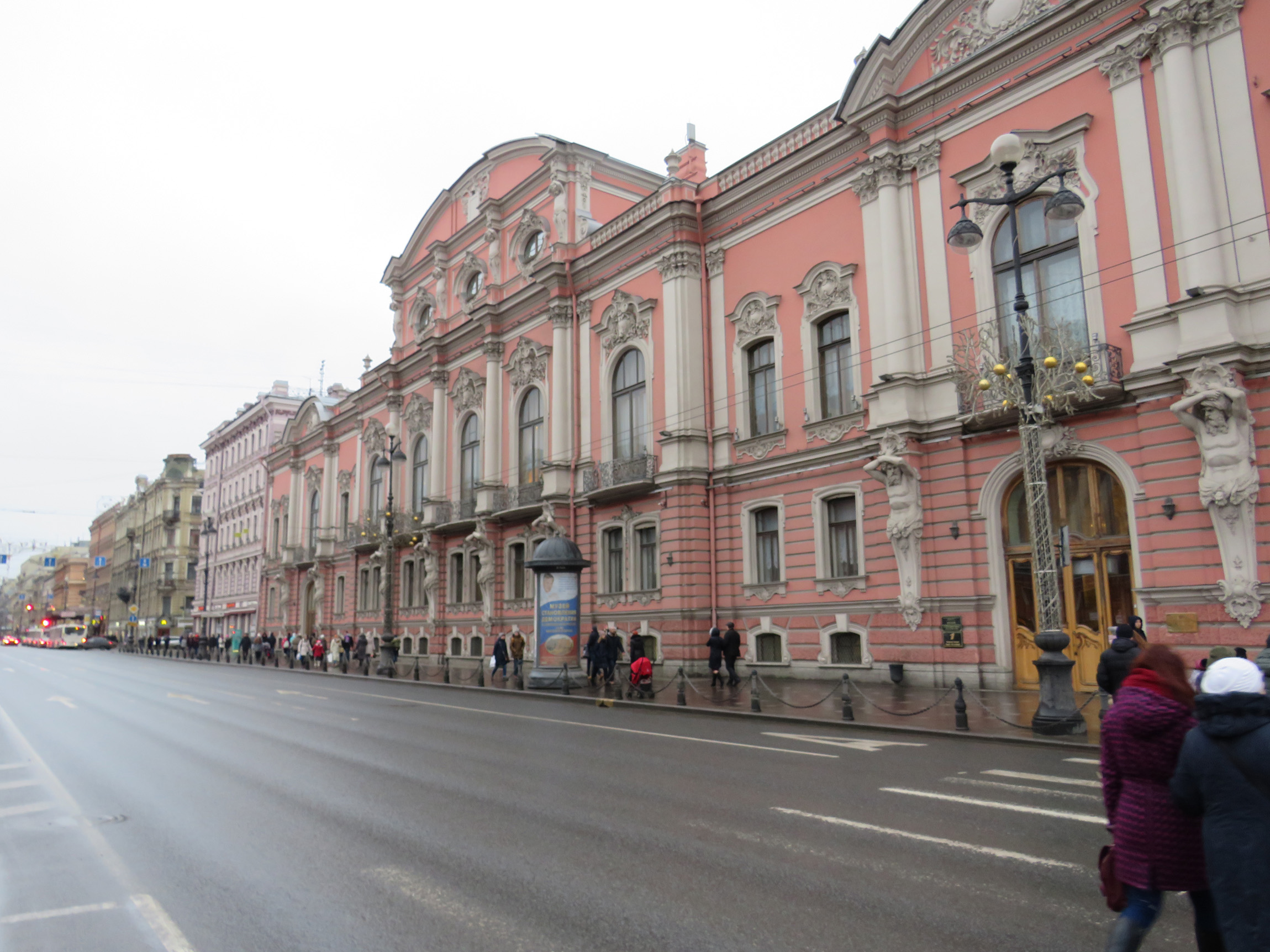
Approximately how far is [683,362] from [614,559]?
6974 mm

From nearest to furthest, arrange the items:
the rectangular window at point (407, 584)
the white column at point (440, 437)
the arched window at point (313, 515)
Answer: the white column at point (440, 437), the rectangular window at point (407, 584), the arched window at point (313, 515)

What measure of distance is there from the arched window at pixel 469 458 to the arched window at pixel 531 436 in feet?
12.4

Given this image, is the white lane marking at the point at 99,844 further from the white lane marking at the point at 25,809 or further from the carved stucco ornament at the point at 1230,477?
the carved stucco ornament at the point at 1230,477

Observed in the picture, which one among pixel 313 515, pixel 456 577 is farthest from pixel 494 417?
pixel 313 515

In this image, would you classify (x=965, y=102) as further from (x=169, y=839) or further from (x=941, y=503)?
(x=169, y=839)

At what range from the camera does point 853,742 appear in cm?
1305

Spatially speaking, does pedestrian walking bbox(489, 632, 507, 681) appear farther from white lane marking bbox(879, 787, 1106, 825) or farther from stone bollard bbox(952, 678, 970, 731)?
white lane marking bbox(879, 787, 1106, 825)

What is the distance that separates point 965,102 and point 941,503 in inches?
361

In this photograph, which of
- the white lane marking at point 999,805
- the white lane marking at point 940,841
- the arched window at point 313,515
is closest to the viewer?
the white lane marking at point 940,841

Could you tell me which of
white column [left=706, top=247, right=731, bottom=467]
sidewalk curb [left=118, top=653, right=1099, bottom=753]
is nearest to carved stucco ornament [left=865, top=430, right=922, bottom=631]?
sidewalk curb [left=118, top=653, right=1099, bottom=753]

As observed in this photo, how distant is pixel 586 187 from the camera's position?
110 ft

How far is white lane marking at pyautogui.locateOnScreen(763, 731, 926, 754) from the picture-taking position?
41.0 ft

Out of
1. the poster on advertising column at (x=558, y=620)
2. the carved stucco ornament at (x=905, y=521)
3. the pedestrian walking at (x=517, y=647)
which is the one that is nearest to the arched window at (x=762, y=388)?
the carved stucco ornament at (x=905, y=521)

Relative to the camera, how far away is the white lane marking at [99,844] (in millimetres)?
5466
